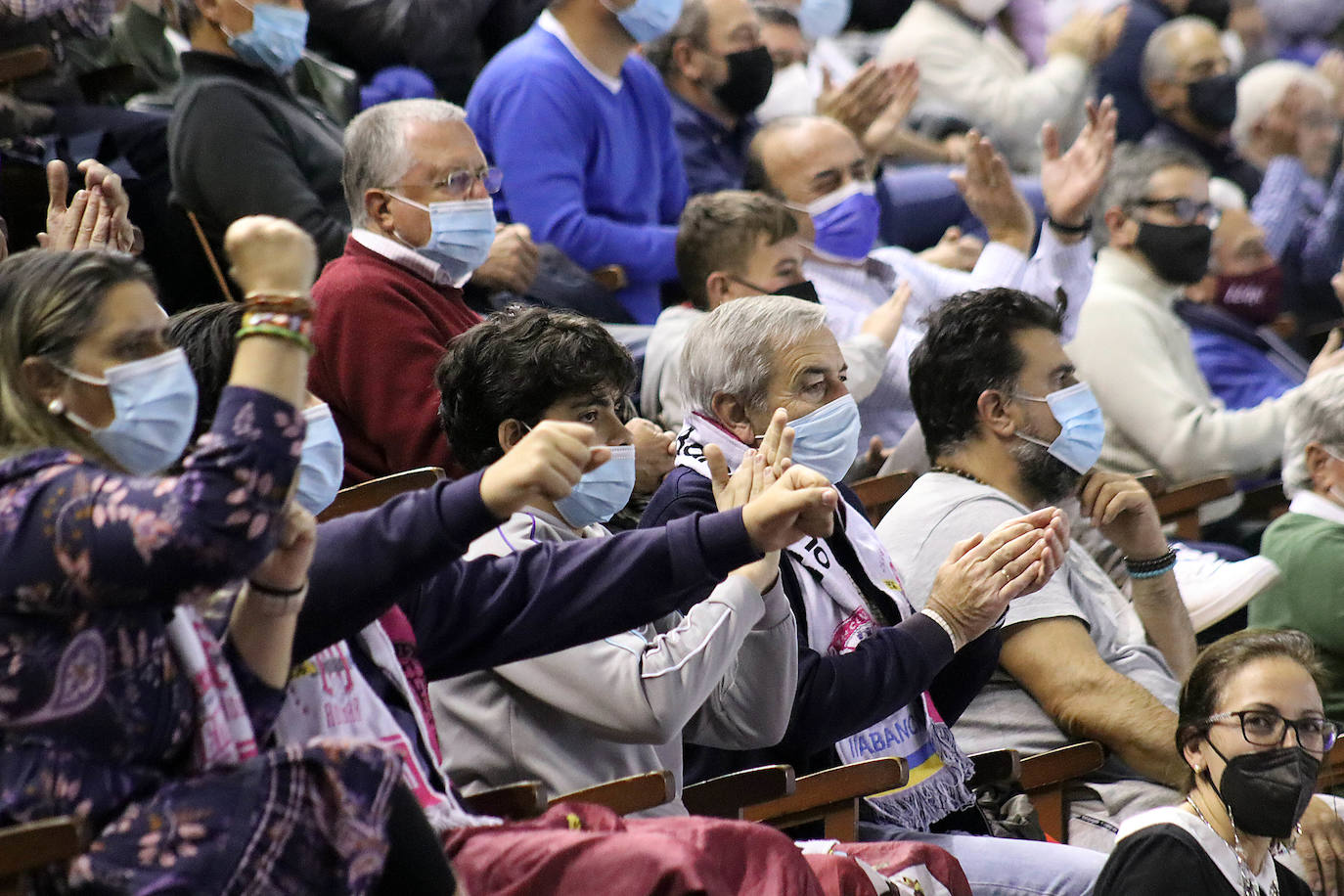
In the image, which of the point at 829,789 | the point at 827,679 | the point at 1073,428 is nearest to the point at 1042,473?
the point at 1073,428

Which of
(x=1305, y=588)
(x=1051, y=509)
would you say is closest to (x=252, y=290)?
(x=1051, y=509)

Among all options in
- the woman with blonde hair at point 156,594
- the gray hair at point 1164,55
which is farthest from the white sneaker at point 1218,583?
the gray hair at point 1164,55

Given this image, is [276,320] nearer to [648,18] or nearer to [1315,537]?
[1315,537]

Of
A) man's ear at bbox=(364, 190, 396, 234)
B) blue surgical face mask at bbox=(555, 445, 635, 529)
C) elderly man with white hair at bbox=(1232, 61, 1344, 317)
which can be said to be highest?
blue surgical face mask at bbox=(555, 445, 635, 529)

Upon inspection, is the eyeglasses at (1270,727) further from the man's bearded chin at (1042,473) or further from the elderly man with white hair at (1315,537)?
the elderly man with white hair at (1315,537)

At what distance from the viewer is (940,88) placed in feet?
22.7

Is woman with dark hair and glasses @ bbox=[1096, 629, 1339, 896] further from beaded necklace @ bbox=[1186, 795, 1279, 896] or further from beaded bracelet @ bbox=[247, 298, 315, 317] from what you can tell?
beaded bracelet @ bbox=[247, 298, 315, 317]

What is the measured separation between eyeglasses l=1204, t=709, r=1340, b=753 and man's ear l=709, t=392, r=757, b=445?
88 centimetres

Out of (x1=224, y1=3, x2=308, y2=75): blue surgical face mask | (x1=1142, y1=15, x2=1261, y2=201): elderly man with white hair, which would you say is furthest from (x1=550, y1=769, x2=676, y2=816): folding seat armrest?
(x1=1142, y1=15, x2=1261, y2=201): elderly man with white hair

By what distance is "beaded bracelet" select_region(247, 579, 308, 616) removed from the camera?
1988 millimetres

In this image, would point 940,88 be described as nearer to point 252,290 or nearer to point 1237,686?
point 1237,686

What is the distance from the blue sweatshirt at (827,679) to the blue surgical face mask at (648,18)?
84.3 inches

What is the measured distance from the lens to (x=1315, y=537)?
385cm

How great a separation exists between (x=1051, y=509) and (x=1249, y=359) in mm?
2741
